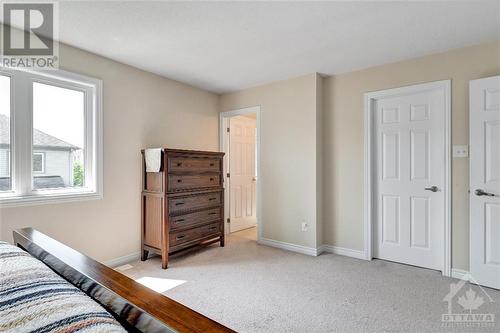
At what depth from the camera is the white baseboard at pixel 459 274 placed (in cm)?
269

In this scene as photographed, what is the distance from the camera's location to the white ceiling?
2055 mm

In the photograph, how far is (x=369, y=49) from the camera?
2.77m

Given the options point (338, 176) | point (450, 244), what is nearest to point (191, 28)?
point (338, 176)

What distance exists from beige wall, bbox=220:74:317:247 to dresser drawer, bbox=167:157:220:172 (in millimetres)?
749

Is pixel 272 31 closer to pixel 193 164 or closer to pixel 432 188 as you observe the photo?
pixel 193 164

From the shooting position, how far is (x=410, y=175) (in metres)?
3.10

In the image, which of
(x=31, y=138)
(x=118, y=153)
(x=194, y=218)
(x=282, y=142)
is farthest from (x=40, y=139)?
(x=282, y=142)

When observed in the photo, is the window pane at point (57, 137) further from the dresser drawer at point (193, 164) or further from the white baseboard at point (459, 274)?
the white baseboard at point (459, 274)

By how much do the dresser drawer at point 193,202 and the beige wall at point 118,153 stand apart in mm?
505

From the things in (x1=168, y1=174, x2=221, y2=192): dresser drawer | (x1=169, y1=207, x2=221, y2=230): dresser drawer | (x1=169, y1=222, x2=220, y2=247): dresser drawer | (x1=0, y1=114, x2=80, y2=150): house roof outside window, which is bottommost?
(x1=169, y1=222, x2=220, y2=247): dresser drawer

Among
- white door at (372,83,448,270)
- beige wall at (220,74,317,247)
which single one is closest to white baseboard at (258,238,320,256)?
beige wall at (220,74,317,247)

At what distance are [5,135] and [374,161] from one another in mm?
3801

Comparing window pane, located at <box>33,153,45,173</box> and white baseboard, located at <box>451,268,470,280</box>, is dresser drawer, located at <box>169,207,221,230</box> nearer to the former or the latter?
window pane, located at <box>33,153,45,173</box>

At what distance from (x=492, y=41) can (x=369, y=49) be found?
1110 mm
